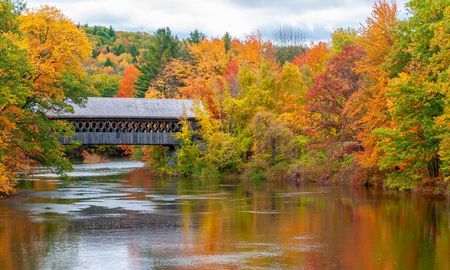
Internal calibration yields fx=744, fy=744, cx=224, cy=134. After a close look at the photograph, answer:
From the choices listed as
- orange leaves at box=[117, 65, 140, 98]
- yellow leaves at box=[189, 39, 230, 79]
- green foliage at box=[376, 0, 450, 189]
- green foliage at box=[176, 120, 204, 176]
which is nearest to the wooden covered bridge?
green foliage at box=[176, 120, 204, 176]

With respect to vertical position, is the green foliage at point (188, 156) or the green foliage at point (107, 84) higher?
the green foliage at point (107, 84)

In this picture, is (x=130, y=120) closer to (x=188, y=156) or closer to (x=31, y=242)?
(x=188, y=156)

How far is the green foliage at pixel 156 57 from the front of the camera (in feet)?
297

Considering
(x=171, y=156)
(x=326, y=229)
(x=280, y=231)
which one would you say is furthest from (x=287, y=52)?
(x=280, y=231)

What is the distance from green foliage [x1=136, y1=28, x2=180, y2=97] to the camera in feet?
297

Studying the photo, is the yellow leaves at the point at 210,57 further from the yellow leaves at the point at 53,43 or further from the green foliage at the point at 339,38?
the yellow leaves at the point at 53,43

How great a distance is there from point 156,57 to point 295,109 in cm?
4009

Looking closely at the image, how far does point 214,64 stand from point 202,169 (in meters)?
24.8

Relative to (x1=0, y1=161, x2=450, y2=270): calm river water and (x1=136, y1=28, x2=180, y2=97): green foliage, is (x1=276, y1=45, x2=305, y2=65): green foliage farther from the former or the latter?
(x1=0, y1=161, x2=450, y2=270): calm river water

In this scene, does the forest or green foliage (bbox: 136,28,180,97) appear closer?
the forest

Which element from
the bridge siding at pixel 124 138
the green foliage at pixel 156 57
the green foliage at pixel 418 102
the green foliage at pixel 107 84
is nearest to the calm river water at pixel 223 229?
the green foliage at pixel 418 102

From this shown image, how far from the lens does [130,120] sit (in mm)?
56438

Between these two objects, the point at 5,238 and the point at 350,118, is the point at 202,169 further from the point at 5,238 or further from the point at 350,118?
the point at 5,238

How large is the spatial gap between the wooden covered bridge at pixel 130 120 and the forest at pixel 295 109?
1.99 metres
